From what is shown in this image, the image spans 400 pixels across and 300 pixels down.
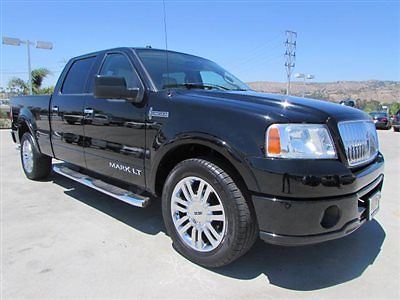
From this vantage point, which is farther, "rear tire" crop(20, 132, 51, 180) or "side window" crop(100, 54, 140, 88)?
"rear tire" crop(20, 132, 51, 180)

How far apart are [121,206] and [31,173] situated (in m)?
2.22

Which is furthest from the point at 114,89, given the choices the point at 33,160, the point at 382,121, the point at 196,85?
the point at 382,121

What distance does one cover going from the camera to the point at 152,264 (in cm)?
279

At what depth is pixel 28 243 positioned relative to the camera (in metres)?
3.17

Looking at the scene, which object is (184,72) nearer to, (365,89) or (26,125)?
(26,125)

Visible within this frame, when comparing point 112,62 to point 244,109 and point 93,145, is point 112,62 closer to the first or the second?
point 93,145

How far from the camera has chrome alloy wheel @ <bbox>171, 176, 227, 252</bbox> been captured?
8.64 ft

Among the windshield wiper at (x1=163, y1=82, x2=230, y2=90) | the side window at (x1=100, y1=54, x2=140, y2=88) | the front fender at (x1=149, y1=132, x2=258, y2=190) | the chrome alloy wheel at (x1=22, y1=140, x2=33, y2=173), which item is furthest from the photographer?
the chrome alloy wheel at (x1=22, y1=140, x2=33, y2=173)

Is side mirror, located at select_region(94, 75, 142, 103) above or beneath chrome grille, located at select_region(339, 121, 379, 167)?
above

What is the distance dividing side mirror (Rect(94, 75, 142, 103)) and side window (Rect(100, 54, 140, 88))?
21cm

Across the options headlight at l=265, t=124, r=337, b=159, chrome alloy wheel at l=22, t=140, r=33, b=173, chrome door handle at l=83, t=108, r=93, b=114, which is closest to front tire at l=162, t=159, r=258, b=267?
headlight at l=265, t=124, r=337, b=159

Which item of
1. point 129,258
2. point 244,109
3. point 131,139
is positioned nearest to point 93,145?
point 131,139

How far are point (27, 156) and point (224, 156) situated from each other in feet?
14.6

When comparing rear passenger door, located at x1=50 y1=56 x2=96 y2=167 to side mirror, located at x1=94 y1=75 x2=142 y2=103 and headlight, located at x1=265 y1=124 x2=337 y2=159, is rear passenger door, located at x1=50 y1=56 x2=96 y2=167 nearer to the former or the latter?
side mirror, located at x1=94 y1=75 x2=142 y2=103
